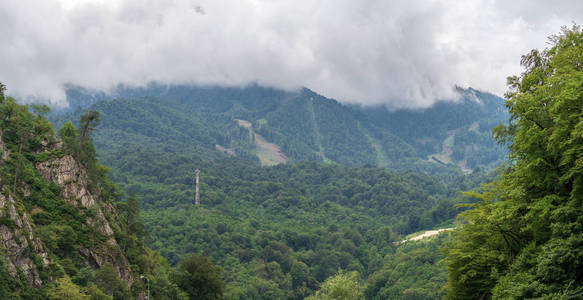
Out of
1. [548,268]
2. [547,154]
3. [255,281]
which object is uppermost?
[547,154]

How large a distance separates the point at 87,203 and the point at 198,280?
23005 millimetres

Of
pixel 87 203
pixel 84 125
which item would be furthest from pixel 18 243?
pixel 84 125

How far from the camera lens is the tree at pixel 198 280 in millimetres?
78188

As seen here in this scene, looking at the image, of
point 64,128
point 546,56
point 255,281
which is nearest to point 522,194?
point 546,56

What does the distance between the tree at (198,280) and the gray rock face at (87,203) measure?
11520 millimetres

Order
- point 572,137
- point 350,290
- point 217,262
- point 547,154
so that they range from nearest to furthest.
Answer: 1. point 572,137
2. point 547,154
3. point 350,290
4. point 217,262

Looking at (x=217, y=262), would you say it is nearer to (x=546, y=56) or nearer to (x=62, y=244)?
(x=62, y=244)

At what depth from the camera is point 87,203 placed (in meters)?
67.6

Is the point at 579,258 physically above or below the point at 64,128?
below

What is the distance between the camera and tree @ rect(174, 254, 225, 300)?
78188 mm

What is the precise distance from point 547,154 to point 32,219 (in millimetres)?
55840

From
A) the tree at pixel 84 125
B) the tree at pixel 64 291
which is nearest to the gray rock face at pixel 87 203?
the tree at pixel 84 125

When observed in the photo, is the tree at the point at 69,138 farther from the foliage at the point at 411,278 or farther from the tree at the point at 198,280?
the foliage at the point at 411,278

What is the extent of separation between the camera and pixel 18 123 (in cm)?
6712
